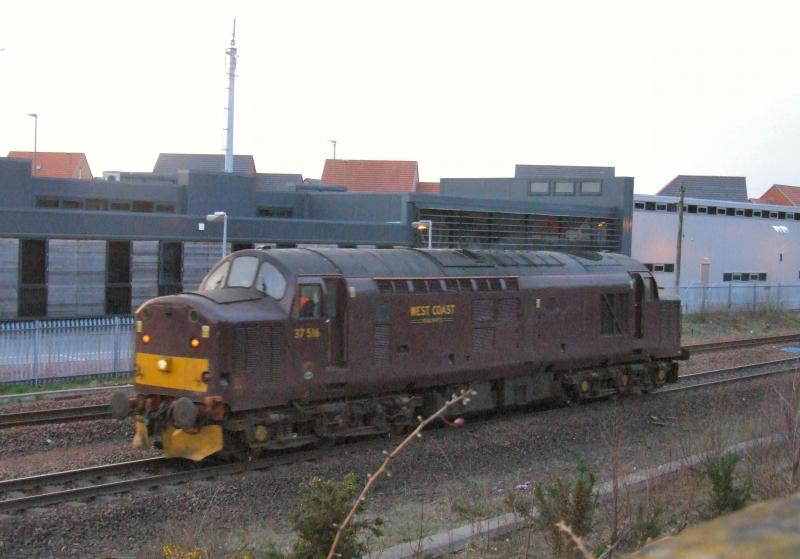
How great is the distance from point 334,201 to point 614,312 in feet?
79.7

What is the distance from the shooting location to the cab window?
14758mm

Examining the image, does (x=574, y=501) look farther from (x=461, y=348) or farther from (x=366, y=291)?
(x=461, y=348)

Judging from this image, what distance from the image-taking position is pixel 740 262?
55906 millimetres

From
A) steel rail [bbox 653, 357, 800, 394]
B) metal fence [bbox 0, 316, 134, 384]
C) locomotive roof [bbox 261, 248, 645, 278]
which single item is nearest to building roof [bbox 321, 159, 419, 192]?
steel rail [bbox 653, 357, 800, 394]

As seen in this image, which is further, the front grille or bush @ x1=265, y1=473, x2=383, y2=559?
Result: the front grille

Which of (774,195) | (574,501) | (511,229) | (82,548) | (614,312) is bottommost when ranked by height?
(82,548)

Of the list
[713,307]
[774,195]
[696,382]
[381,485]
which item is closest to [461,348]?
[381,485]

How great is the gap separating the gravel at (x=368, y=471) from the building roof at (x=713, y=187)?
5853 centimetres

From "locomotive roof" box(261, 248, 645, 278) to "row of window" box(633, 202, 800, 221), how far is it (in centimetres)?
3111

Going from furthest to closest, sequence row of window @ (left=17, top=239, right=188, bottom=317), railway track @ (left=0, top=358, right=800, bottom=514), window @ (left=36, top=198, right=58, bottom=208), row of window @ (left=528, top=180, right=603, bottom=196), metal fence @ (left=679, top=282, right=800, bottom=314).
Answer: row of window @ (left=528, top=180, right=603, bottom=196) → metal fence @ (left=679, top=282, right=800, bottom=314) → window @ (left=36, top=198, right=58, bottom=208) → row of window @ (left=17, top=239, right=188, bottom=317) → railway track @ (left=0, top=358, right=800, bottom=514)

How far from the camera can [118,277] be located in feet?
102

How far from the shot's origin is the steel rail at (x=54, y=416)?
620 inches

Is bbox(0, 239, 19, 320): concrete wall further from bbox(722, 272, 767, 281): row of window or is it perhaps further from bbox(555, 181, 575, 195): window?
bbox(722, 272, 767, 281): row of window

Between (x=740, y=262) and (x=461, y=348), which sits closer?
(x=461, y=348)
